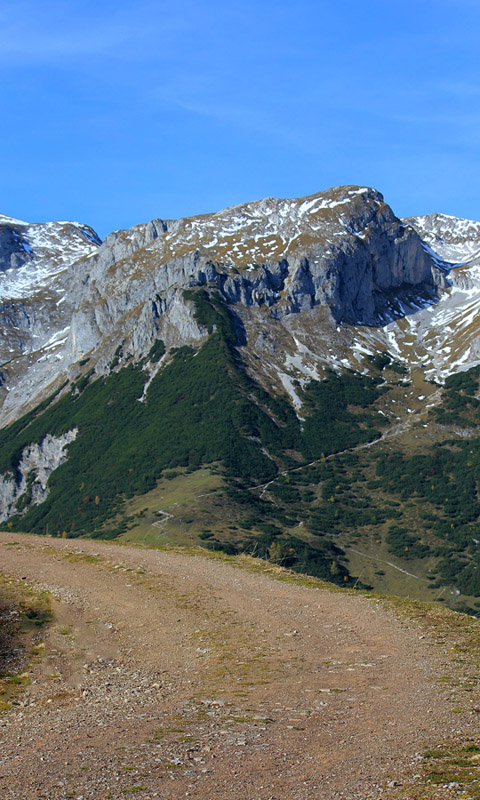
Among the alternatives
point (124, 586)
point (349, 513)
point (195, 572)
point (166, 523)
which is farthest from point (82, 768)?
point (349, 513)

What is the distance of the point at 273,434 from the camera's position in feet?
474

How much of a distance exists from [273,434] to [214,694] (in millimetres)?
129810

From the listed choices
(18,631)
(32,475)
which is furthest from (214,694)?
(32,475)

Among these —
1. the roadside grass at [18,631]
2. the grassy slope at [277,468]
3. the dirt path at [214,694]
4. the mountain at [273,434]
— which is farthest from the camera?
the mountain at [273,434]

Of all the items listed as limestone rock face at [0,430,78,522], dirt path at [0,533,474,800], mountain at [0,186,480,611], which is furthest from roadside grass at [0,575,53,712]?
limestone rock face at [0,430,78,522]

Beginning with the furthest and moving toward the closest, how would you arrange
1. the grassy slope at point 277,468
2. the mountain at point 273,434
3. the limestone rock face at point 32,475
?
the limestone rock face at point 32,475 < the mountain at point 273,434 < the grassy slope at point 277,468

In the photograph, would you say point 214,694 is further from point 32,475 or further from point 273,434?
point 32,475

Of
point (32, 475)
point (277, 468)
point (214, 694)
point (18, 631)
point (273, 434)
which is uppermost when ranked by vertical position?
point (273, 434)

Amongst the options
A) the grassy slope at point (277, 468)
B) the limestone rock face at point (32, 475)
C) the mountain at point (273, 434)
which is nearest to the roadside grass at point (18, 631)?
the grassy slope at point (277, 468)

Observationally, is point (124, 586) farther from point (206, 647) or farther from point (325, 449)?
point (325, 449)

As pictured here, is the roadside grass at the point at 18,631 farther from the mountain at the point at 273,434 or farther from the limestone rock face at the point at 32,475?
the limestone rock face at the point at 32,475

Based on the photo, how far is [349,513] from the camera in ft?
393

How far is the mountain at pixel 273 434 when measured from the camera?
106938 millimetres

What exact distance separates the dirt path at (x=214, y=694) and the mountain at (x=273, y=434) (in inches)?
2534
